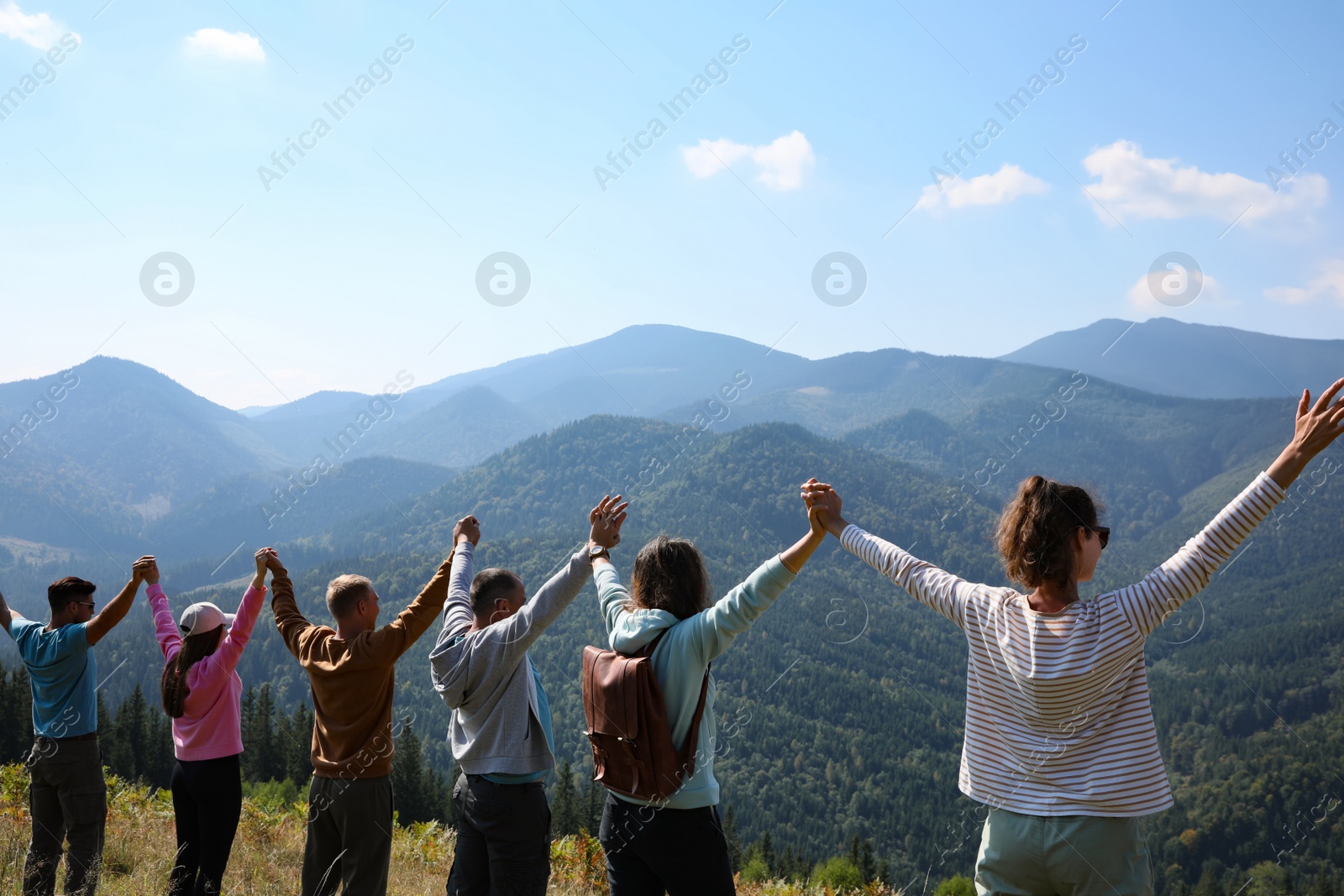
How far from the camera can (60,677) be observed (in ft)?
17.3

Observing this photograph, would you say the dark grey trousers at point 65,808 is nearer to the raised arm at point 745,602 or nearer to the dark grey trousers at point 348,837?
the dark grey trousers at point 348,837

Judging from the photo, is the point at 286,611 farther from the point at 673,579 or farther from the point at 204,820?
the point at 673,579

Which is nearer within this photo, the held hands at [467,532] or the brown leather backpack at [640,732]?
the brown leather backpack at [640,732]

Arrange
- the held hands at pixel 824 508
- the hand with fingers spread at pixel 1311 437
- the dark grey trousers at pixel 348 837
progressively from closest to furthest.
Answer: the hand with fingers spread at pixel 1311 437
the held hands at pixel 824 508
the dark grey trousers at pixel 348 837

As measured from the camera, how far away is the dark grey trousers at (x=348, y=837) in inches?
159

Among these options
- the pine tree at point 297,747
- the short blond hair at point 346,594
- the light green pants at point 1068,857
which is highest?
the light green pants at point 1068,857

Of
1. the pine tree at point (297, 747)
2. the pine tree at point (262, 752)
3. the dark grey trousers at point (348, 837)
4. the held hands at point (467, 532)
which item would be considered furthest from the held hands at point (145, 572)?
the pine tree at point (262, 752)

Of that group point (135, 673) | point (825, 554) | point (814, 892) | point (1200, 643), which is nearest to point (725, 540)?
point (825, 554)

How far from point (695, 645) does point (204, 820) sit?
347 centimetres

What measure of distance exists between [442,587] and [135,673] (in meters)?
118

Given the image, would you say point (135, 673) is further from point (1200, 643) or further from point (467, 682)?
point (1200, 643)

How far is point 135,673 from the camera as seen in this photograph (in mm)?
100000

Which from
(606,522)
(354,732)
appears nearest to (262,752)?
(354,732)

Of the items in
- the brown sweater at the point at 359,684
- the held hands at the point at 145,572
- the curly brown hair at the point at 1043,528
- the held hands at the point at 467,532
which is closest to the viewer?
the curly brown hair at the point at 1043,528
